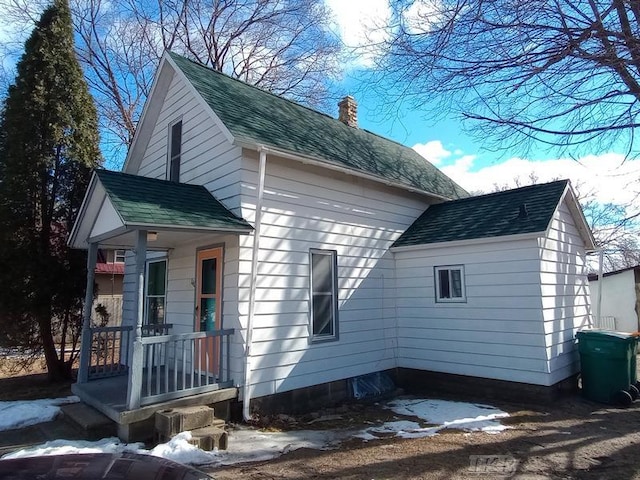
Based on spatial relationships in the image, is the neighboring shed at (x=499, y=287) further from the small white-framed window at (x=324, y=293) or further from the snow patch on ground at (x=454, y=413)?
the small white-framed window at (x=324, y=293)

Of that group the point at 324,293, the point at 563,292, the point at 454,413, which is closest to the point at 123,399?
the point at 324,293

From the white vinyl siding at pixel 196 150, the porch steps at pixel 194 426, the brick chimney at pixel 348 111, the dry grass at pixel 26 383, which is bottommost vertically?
the dry grass at pixel 26 383

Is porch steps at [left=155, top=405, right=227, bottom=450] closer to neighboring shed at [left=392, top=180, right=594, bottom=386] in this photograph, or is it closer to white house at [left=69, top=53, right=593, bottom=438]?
white house at [left=69, top=53, right=593, bottom=438]

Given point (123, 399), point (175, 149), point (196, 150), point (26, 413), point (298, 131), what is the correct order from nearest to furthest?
point (123, 399)
point (26, 413)
point (196, 150)
point (298, 131)
point (175, 149)

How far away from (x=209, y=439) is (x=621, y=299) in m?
18.4

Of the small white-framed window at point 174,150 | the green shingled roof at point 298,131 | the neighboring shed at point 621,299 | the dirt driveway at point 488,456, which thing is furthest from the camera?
the neighboring shed at point 621,299

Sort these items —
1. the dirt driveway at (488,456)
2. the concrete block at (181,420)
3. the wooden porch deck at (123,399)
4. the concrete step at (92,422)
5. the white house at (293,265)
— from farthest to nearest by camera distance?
1. the white house at (293,265)
2. the concrete step at (92,422)
3. the wooden porch deck at (123,399)
4. the concrete block at (181,420)
5. the dirt driveway at (488,456)

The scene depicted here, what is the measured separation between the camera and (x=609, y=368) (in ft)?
24.3

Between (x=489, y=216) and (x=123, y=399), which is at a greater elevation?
(x=489, y=216)

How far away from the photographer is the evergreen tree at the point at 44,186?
9.04m

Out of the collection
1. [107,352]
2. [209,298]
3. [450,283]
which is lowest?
[107,352]

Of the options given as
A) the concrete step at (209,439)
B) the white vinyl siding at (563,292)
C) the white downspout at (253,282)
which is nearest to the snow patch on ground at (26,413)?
the concrete step at (209,439)

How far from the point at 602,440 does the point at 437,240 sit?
4.18 metres

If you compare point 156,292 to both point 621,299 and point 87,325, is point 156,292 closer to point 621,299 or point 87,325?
point 87,325
